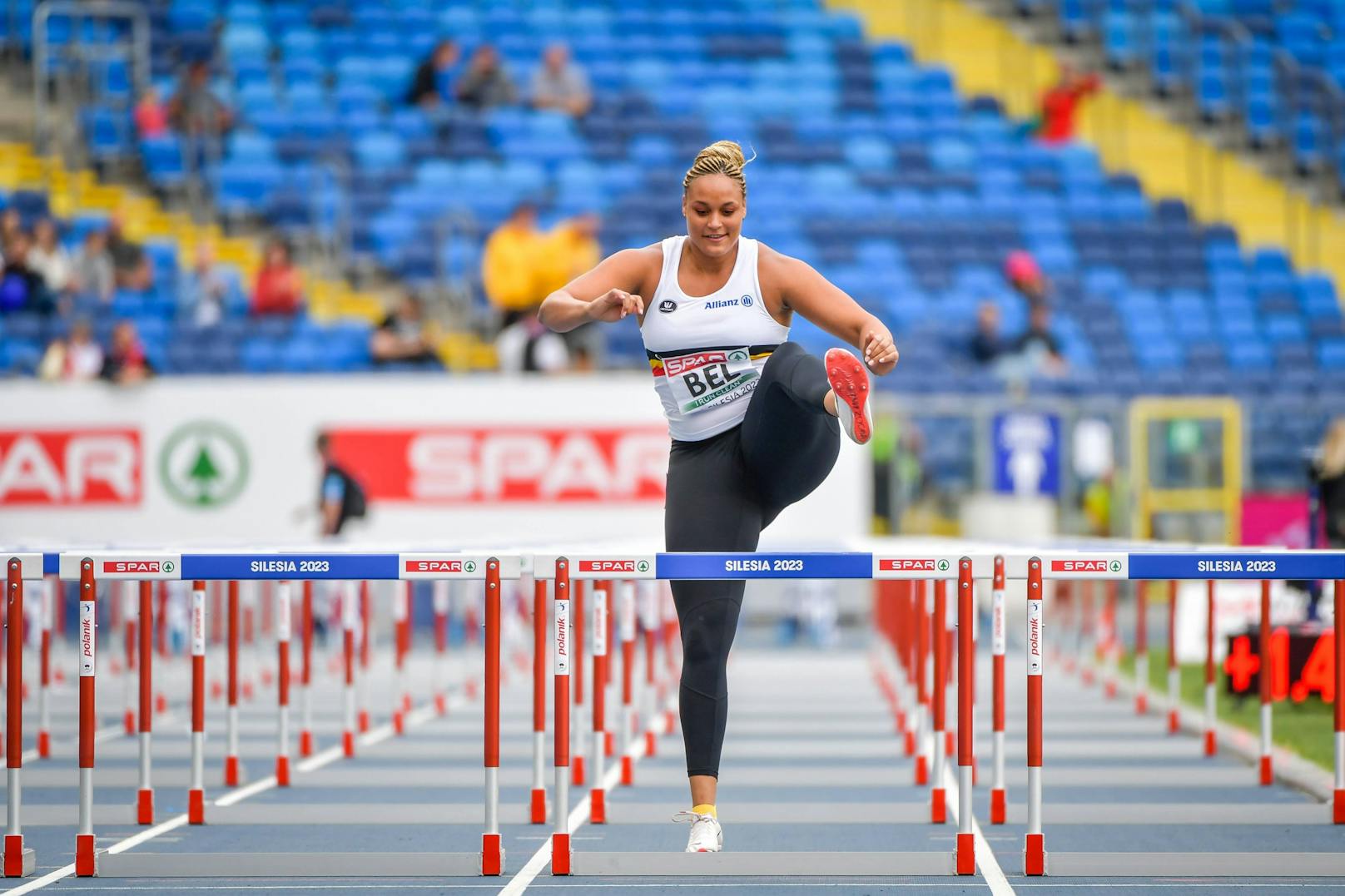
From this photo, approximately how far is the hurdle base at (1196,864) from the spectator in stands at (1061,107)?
18.4m

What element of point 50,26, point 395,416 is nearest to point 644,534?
point 395,416

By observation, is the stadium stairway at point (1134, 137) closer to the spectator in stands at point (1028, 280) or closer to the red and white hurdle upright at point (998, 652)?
the spectator in stands at point (1028, 280)

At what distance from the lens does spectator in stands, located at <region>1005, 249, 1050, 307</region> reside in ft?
65.0

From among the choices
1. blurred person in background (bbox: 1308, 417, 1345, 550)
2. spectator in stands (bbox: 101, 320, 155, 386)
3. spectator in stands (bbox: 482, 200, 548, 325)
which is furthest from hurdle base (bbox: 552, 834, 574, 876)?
spectator in stands (bbox: 482, 200, 548, 325)

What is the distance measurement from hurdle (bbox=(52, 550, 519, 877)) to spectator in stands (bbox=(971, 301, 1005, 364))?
13.9 m

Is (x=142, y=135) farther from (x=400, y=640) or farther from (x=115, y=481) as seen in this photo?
(x=400, y=640)

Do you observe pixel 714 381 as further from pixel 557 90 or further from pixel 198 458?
pixel 557 90

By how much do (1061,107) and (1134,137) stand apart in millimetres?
1582

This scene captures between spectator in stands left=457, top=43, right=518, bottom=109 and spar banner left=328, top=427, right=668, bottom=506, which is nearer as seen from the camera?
spar banner left=328, top=427, right=668, bottom=506

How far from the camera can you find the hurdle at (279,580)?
5824 mm

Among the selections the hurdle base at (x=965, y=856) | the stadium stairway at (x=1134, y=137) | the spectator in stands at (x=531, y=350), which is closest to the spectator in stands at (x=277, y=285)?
the spectator in stands at (x=531, y=350)

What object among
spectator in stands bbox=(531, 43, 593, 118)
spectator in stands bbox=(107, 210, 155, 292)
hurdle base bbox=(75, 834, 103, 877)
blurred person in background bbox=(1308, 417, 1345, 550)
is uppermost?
spectator in stands bbox=(531, 43, 593, 118)

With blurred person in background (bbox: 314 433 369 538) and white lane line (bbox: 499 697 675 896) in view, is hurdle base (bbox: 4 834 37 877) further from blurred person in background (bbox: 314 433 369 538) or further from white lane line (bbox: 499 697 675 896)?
blurred person in background (bbox: 314 433 369 538)

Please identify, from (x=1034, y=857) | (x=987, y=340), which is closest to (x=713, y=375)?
(x=1034, y=857)
